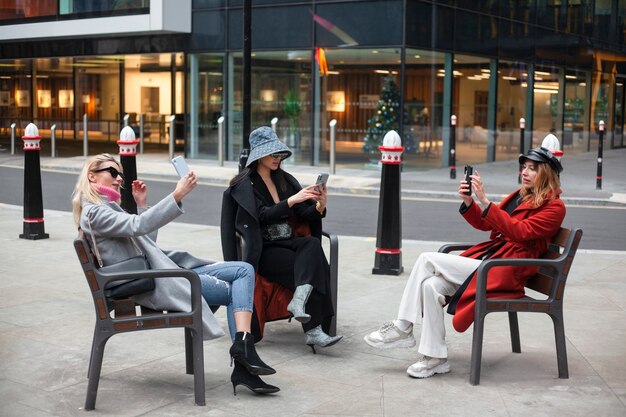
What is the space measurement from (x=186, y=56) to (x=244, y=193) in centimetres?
1971

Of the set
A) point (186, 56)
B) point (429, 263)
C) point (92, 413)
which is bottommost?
point (92, 413)

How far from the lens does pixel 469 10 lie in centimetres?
2352

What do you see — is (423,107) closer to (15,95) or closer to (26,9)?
(26,9)

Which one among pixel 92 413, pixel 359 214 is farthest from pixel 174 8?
pixel 92 413

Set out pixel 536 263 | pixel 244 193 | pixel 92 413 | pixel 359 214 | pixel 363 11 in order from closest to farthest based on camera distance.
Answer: pixel 92 413
pixel 536 263
pixel 244 193
pixel 359 214
pixel 363 11

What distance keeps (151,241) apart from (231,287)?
548 mm

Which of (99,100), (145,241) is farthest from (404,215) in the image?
(99,100)

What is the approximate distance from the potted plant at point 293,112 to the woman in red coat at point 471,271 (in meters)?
17.6

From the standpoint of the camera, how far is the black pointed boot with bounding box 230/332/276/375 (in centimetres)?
506

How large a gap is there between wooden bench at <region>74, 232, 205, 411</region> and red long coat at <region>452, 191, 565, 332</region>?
1592 mm

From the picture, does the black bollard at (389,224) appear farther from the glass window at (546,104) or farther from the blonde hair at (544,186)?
the glass window at (546,104)

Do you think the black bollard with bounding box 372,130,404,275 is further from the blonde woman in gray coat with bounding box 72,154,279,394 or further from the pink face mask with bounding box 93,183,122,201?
the pink face mask with bounding box 93,183,122,201

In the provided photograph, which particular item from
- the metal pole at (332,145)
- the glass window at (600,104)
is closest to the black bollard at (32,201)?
the metal pole at (332,145)

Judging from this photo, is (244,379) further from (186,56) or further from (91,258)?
(186,56)
